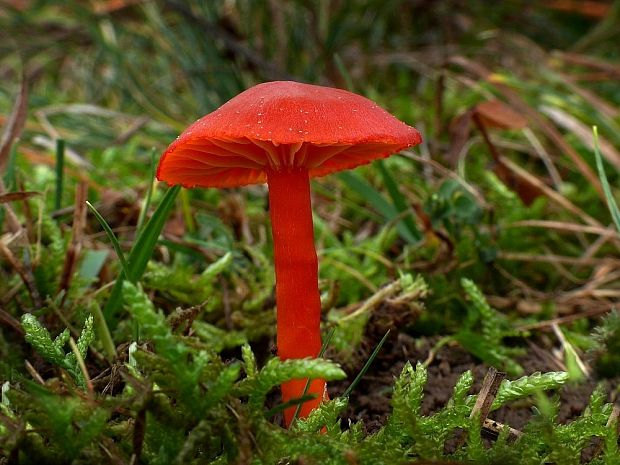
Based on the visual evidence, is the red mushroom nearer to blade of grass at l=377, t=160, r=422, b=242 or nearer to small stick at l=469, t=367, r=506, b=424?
small stick at l=469, t=367, r=506, b=424

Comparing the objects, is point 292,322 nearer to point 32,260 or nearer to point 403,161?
point 32,260

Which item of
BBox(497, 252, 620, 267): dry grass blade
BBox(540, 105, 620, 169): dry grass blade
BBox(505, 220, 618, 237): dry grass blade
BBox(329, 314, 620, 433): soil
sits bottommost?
BBox(329, 314, 620, 433): soil

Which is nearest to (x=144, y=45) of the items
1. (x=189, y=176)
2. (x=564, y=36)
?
(x=564, y=36)

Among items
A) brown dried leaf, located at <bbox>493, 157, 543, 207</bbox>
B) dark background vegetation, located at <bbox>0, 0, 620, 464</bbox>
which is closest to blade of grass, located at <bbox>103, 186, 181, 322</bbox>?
dark background vegetation, located at <bbox>0, 0, 620, 464</bbox>

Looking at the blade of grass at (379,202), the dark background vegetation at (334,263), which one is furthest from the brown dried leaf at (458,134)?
the blade of grass at (379,202)

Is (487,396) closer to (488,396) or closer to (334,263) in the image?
(488,396)

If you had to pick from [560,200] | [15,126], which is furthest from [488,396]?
[15,126]
